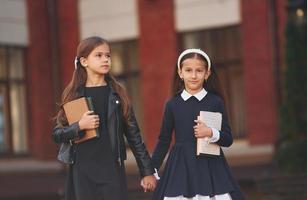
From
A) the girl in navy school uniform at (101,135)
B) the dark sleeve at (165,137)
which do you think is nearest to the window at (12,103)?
the dark sleeve at (165,137)

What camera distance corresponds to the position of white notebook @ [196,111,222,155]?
548cm

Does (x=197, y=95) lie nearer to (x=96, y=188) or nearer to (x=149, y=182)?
(x=149, y=182)

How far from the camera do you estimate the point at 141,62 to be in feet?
67.2

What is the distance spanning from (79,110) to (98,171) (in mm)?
440

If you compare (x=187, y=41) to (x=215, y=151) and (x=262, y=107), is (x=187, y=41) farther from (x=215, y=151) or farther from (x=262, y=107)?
(x=215, y=151)

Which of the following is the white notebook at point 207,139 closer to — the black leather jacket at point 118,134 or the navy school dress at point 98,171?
the black leather jacket at point 118,134

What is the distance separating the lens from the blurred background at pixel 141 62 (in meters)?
18.1

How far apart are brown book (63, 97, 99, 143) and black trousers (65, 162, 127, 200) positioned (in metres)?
0.27

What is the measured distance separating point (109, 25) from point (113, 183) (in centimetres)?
1590

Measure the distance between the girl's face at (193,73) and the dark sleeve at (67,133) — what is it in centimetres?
86

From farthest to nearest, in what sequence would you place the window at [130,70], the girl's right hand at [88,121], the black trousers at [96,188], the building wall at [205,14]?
the window at [130,70] < the building wall at [205,14] < the black trousers at [96,188] < the girl's right hand at [88,121]

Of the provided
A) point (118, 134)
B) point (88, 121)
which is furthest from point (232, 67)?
point (88, 121)

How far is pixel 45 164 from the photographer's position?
21.1m

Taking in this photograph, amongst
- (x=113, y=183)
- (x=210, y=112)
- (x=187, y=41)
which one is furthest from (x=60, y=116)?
(x=187, y=41)
